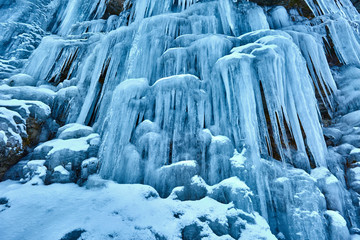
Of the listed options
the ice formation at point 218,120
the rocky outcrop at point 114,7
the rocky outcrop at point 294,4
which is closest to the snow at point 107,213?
the ice formation at point 218,120

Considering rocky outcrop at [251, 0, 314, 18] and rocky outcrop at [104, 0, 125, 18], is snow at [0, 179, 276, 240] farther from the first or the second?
rocky outcrop at [104, 0, 125, 18]

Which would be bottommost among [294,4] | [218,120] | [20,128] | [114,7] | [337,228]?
[337,228]

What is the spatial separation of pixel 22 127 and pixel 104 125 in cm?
260

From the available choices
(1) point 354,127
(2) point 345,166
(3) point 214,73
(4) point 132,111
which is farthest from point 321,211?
(4) point 132,111

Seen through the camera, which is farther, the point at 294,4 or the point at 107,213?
the point at 294,4

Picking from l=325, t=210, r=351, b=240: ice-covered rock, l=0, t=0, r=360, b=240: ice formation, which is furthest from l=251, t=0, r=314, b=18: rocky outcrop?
l=325, t=210, r=351, b=240: ice-covered rock

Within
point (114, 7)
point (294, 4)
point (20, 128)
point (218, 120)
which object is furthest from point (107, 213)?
point (114, 7)

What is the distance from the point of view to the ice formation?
5.07 meters

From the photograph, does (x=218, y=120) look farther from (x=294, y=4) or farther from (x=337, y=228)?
(x=294, y=4)

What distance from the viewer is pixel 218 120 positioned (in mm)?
6277

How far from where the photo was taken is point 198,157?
229 inches

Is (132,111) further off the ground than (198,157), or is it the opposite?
(132,111)

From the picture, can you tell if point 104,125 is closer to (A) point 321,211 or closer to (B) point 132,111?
(B) point 132,111

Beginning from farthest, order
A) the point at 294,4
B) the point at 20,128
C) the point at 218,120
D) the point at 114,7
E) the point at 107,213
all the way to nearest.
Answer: the point at 114,7 → the point at 294,4 → the point at 20,128 → the point at 218,120 → the point at 107,213
